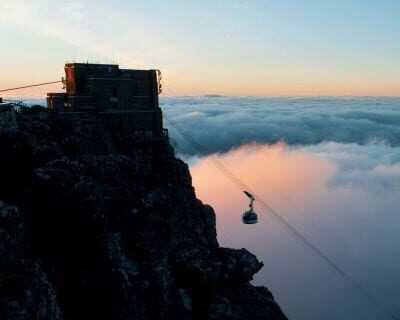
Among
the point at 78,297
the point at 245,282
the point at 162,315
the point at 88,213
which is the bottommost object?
the point at 245,282

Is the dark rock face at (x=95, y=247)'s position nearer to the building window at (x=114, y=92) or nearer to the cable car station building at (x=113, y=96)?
the cable car station building at (x=113, y=96)

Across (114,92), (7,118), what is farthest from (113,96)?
(7,118)

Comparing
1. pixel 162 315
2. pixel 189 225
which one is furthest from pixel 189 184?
pixel 162 315

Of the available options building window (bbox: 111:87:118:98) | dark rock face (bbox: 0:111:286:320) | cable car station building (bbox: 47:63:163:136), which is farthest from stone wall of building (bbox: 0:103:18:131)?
building window (bbox: 111:87:118:98)

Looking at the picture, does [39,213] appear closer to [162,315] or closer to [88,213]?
[88,213]

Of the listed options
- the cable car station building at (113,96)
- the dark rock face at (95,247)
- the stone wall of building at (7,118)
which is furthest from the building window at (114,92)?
the stone wall of building at (7,118)

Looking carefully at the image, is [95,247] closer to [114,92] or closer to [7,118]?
[7,118]
